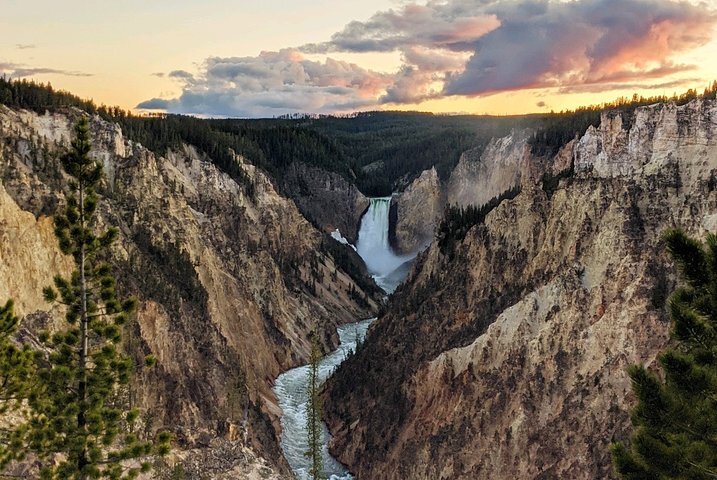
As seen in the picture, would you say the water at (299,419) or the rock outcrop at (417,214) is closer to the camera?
the water at (299,419)

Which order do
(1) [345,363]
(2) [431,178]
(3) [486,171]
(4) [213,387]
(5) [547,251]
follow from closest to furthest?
1. (5) [547,251]
2. (4) [213,387]
3. (1) [345,363]
4. (3) [486,171]
5. (2) [431,178]

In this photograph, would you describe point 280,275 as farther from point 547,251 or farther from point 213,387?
point 547,251

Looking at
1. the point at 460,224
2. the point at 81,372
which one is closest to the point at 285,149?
the point at 460,224

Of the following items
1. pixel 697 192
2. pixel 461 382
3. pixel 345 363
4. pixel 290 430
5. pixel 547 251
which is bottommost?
pixel 290 430

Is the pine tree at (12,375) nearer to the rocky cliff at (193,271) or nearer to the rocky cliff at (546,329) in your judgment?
the rocky cliff at (193,271)

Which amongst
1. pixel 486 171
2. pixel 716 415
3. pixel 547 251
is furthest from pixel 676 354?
pixel 486 171

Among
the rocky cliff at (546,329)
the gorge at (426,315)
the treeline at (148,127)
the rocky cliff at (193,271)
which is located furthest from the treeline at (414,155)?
the rocky cliff at (546,329)
